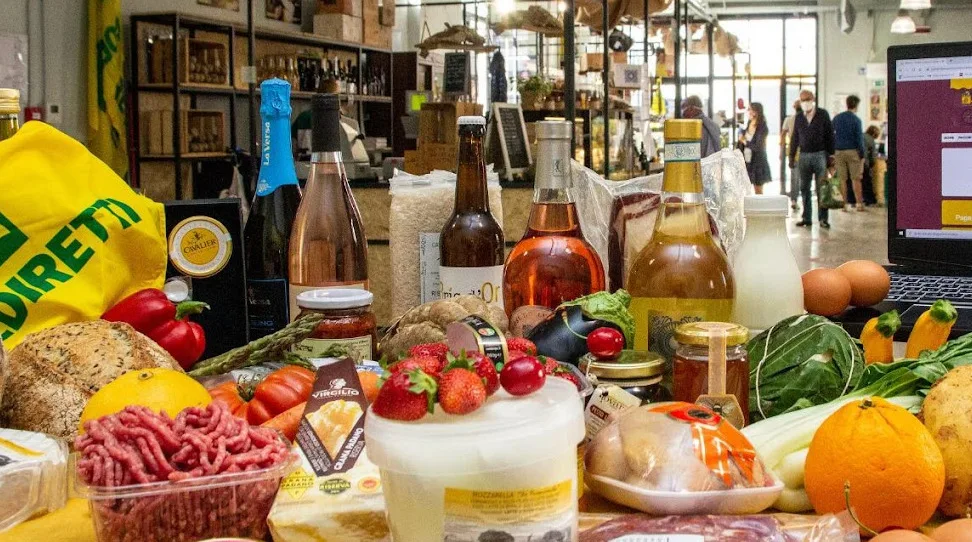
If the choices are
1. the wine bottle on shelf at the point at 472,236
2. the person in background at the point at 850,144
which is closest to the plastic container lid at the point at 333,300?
the wine bottle on shelf at the point at 472,236

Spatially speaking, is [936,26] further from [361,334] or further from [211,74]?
[361,334]

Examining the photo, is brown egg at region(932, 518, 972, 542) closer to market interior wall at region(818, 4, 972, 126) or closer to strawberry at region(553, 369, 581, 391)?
strawberry at region(553, 369, 581, 391)

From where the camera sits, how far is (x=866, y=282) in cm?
182

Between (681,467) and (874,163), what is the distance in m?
19.5

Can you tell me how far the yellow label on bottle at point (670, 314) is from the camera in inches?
52.0

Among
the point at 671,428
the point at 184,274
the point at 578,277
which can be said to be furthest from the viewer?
the point at 184,274

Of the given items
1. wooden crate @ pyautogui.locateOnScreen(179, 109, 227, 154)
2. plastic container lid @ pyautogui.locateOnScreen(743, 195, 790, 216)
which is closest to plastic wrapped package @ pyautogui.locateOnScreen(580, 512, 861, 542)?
plastic container lid @ pyautogui.locateOnScreen(743, 195, 790, 216)

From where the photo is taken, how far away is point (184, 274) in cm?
167

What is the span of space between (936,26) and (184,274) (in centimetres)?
2191

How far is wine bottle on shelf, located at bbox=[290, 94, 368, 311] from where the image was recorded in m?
1.60

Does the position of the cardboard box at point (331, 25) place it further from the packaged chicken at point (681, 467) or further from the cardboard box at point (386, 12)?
the packaged chicken at point (681, 467)

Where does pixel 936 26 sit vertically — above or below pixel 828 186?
above

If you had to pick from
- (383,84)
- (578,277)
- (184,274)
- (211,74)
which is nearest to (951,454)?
(578,277)

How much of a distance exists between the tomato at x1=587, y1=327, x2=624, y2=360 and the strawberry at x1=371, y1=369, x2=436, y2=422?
413 mm
